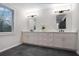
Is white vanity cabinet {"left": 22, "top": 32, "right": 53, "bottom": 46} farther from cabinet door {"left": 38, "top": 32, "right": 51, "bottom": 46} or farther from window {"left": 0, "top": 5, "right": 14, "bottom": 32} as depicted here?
window {"left": 0, "top": 5, "right": 14, "bottom": 32}

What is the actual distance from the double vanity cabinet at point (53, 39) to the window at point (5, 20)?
0.50 meters

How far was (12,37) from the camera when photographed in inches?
112

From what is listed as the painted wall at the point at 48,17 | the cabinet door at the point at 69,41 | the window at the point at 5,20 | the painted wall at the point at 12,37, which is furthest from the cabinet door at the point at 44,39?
the window at the point at 5,20

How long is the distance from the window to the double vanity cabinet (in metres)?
0.50

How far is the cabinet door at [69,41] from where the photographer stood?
3.18 m

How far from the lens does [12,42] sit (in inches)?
107

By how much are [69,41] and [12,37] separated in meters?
1.81

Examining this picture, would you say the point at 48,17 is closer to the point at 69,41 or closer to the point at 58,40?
the point at 58,40

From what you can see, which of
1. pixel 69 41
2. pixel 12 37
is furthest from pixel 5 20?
pixel 69 41

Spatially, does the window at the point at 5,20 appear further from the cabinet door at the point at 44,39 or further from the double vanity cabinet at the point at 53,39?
the cabinet door at the point at 44,39

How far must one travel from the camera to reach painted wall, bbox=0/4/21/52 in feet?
8.87

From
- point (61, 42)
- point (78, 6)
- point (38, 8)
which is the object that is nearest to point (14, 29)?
point (38, 8)

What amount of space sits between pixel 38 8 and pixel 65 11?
108cm

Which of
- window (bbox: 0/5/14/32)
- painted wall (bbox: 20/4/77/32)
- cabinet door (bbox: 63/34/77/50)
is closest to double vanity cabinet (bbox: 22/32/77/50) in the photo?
cabinet door (bbox: 63/34/77/50)
